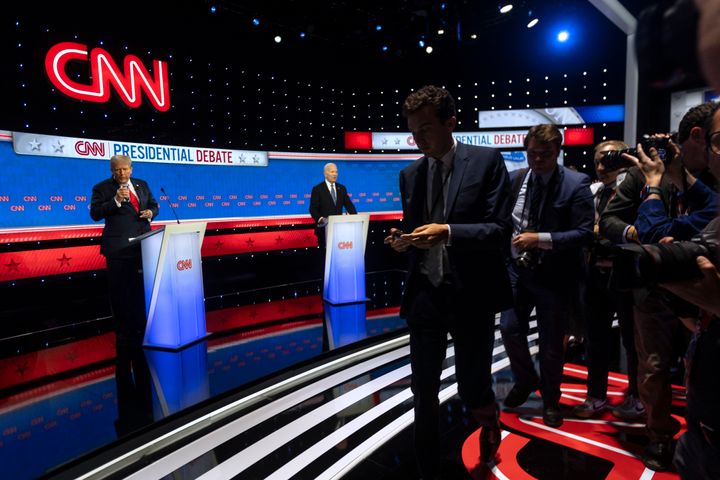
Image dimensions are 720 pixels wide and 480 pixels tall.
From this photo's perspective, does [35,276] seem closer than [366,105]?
Yes

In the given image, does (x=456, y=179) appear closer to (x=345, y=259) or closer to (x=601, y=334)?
(x=601, y=334)

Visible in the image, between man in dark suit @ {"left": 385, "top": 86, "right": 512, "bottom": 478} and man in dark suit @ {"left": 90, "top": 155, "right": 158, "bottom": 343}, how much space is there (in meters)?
3.35

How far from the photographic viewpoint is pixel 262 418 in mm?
2766

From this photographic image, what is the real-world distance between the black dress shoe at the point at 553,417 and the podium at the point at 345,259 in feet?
10.7

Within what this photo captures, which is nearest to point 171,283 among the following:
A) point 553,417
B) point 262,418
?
point 262,418

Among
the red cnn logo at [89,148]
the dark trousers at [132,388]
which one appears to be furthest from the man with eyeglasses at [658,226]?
the red cnn logo at [89,148]

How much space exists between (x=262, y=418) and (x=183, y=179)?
201 inches

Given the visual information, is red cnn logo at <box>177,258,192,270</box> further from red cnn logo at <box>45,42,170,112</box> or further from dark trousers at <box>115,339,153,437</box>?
red cnn logo at <box>45,42,170,112</box>

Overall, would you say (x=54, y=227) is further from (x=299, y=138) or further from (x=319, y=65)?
(x=319, y=65)

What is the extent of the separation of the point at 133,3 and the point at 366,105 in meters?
4.44

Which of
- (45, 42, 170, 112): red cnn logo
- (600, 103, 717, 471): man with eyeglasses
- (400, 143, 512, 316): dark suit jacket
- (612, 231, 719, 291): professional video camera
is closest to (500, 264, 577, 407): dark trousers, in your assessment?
(600, 103, 717, 471): man with eyeglasses

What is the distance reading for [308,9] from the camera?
6.88 m

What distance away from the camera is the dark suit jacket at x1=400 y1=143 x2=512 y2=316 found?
5.96 ft

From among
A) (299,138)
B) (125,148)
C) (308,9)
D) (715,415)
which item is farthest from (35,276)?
(715,415)
